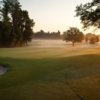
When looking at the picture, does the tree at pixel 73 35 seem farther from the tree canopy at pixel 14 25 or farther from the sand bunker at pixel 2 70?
the sand bunker at pixel 2 70

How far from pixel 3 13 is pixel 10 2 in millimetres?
5396

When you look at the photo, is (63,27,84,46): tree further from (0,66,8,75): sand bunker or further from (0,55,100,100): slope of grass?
(0,55,100,100): slope of grass

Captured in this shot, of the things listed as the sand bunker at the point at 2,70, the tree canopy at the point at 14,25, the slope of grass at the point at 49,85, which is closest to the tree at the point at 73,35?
the tree canopy at the point at 14,25

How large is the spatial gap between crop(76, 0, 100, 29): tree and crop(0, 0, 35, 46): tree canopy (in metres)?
62.9

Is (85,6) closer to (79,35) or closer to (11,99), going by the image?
(11,99)

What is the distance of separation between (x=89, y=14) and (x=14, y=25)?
7055cm

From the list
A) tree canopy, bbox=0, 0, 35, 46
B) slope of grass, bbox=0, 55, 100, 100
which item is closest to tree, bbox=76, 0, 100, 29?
slope of grass, bbox=0, 55, 100, 100

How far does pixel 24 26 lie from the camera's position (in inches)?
3541

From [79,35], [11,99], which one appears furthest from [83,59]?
[79,35]

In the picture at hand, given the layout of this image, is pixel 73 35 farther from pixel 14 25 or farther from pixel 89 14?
pixel 89 14

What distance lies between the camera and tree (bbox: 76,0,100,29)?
18.8 metres

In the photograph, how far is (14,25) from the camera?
87.6m

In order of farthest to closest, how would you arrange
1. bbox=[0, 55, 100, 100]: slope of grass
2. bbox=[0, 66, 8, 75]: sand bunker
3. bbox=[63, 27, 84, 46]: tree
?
bbox=[63, 27, 84, 46]: tree < bbox=[0, 66, 8, 75]: sand bunker < bbox=[0, 55, 100, 100]: slope of grass

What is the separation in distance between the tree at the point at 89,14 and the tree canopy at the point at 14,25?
62867 mm
